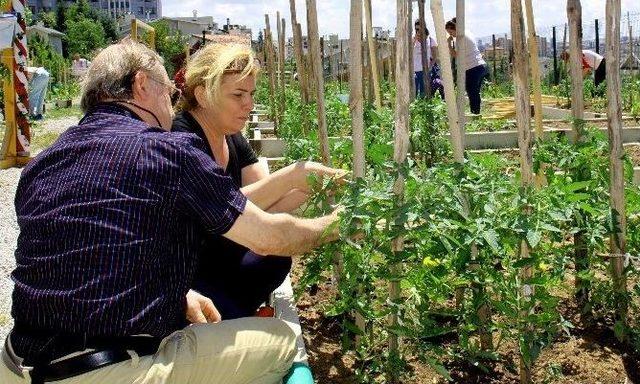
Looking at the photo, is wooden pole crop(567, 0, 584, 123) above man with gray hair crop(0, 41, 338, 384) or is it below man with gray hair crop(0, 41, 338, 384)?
above

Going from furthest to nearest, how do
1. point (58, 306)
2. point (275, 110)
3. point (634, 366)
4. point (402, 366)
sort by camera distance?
1. point (275, 110)
2. point (634, 366)
3. point (402, 366)
4. point (58, 306)

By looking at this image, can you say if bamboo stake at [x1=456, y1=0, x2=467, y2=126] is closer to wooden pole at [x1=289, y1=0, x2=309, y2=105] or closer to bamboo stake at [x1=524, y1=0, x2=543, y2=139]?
bamboo stake at [x1=524, y1=0, x2=543, y2=139]

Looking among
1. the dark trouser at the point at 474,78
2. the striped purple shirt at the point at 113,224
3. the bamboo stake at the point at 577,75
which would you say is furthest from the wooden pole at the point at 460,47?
the dark trouser at the point at 474,78

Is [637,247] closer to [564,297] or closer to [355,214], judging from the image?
[564,297]

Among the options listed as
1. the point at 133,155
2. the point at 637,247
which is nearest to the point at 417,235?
the point at 133,155

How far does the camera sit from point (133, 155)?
2.00m

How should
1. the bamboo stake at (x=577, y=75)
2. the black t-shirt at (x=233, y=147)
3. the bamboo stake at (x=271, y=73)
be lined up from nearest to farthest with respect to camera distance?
the bamboo stake at (x=577, y=75), the black t-shirt at (x=233, y=147), the bamboo stake at (x=271, y=73)

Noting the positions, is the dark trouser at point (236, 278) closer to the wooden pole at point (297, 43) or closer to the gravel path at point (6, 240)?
the gravel path at point (6, 240)

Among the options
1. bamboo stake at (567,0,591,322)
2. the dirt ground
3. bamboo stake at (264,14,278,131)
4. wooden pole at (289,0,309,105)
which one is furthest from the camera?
bamboo stake at (264,14,278,131)

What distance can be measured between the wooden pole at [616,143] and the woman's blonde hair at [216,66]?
1.34 metres

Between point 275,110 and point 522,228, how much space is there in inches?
334

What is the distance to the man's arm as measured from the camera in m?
2.14

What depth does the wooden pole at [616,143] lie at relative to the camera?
2740mm

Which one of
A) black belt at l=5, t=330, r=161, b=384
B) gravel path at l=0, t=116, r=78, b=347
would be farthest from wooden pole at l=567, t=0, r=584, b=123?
gravel path at l=0, t=116, r=78, b=347
